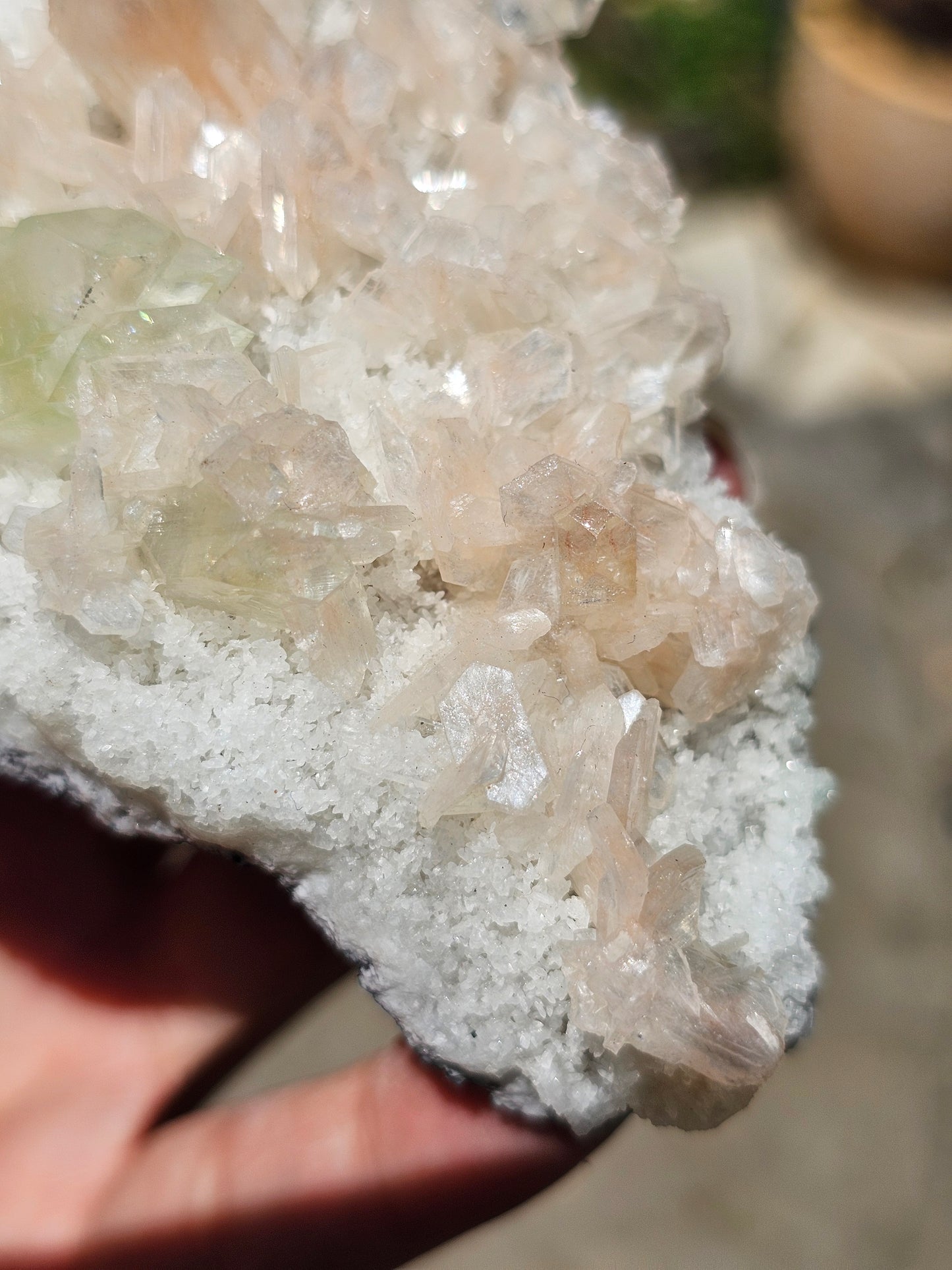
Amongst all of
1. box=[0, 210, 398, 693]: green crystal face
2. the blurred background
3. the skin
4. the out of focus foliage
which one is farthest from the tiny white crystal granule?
the out of focus foliage

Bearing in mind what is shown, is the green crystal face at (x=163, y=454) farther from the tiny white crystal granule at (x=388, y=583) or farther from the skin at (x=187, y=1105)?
the skin at (x=187, y=1105)

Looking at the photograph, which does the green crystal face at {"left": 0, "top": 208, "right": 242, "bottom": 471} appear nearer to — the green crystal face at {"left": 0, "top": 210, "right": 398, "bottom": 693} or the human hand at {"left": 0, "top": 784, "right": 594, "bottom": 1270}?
the green crystal face at {"left": 0, "top": 210, "right": 398, "bottom": 693}

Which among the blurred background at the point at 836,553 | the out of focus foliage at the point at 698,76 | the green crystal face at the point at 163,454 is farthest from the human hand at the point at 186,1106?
the out of focus foliage at the point at 698,76

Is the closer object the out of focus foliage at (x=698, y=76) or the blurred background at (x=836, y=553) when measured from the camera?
the blurred background at (x=836, y=553)

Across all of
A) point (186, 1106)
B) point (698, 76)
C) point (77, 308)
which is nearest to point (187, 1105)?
point (186, 1106)

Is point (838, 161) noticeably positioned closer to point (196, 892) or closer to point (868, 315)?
point (868, 315)

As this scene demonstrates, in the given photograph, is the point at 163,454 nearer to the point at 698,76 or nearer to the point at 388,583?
the point at 388,583
